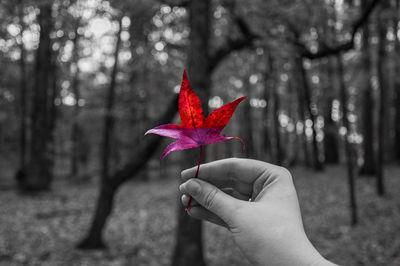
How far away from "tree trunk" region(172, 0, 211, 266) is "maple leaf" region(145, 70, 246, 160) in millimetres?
3457

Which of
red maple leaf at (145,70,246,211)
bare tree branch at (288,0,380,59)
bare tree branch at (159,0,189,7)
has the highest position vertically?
bare tree branch at (159,0,189,7)

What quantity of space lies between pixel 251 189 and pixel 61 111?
827 inches

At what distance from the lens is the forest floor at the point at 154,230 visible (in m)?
6.10

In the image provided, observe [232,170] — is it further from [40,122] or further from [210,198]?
[40,122]

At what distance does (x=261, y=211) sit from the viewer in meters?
1.30

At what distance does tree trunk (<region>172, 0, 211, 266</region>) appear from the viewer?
15.3 feet

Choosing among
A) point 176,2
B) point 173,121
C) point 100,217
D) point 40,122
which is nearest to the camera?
point 176,2

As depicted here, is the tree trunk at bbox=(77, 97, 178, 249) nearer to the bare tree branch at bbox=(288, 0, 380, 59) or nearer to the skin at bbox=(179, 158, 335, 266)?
the bare tree branch at bbox=(288, 0, 380, 59)

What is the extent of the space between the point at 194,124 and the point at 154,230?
25.2 feet

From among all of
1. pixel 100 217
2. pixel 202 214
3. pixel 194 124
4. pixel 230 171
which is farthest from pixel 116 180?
pixel 194 124

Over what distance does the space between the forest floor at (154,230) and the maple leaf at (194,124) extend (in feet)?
18.0

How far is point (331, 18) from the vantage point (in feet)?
21.2

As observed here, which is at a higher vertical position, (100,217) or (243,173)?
(243,173)

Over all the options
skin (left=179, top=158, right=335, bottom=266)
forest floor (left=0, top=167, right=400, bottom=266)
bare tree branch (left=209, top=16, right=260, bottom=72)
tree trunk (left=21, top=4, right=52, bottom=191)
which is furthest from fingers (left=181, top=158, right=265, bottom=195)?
tree trunk (left=21, top=4, right=52, bottom=191)
